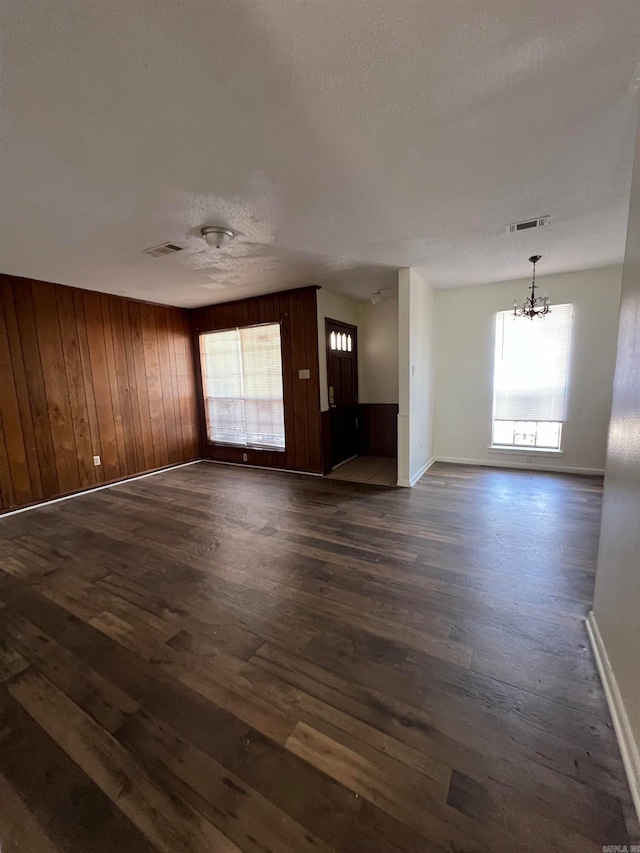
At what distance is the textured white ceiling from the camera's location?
1196 mm

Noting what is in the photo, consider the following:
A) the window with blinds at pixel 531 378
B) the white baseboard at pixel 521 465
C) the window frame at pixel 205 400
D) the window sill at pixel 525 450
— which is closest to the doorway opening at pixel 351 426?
the window frame at pixel 205 400

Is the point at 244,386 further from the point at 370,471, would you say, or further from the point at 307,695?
the point at 307,695

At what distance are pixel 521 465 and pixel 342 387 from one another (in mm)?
2884

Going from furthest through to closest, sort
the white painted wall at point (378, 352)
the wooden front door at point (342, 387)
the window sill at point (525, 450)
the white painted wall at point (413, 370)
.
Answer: the white painted wall at point (378, 352) → the wooden front door at point (342, 387) → the window sill at point (525, 450) → the white painted wall at point (413, 370)

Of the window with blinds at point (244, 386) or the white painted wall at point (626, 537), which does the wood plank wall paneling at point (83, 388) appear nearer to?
the window with blinds at point (244, 386)

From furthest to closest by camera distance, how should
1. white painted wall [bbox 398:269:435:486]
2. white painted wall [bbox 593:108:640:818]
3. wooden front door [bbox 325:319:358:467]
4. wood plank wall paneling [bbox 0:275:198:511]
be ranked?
wooden front door [bbox 325:319:358:467], white painted wall [bbox 398:269:435:486], wood plank wall paneling [bbox 0:275:198:511], white painted wall [bbox 593:108:640:818]

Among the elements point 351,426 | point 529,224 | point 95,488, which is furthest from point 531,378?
point 95,488

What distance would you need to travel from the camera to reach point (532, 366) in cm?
475

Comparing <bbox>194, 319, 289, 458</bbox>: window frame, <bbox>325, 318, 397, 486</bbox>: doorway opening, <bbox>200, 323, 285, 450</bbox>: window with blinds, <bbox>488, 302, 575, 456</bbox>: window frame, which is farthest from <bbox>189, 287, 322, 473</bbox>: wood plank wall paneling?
<bbox>488, 302, 575, 456</bbox>: window frame

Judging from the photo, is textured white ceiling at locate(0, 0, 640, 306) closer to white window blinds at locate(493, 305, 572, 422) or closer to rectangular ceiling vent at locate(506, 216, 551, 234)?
rectangular ceiling vent at locate(506, 216, 551, 234)

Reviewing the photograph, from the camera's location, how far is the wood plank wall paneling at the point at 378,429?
5.85 meters

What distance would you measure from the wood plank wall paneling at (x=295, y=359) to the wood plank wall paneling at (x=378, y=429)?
4.58ft

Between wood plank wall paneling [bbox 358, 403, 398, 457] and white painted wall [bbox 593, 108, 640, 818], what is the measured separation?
406cm

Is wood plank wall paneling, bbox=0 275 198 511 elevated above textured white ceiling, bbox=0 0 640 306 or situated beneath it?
situated beneath
